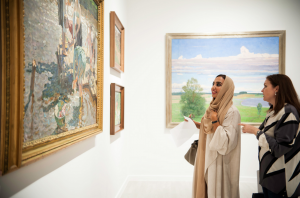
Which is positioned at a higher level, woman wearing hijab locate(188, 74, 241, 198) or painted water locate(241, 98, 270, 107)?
painted water locate(241, 98, 270, 107)

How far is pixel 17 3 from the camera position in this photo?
72 cm

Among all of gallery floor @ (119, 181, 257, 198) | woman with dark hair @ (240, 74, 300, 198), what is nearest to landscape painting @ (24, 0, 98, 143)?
woman with dark hair @ (240, 74, 300, 198)

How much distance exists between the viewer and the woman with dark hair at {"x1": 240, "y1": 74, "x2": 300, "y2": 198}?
142 centimetres

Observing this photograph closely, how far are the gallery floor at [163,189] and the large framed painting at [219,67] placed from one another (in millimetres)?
960

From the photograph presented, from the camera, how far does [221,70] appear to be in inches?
127

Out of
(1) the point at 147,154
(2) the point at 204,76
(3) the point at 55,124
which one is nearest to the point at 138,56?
(2) the point at 204,76

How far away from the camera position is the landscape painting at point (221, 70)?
3176mm

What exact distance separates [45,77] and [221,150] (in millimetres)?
1525

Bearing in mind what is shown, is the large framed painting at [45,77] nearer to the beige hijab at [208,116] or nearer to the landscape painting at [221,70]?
the beige hijab at [208,116]

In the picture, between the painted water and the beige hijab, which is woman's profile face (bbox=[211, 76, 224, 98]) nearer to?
the beige hijab

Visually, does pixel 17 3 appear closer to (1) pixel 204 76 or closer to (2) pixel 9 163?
(2) pixel 9 163

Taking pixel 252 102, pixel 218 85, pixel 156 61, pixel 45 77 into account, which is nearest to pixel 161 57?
pixel 156 61

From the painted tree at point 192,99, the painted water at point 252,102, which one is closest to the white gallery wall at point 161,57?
the painted tree at point 192,99

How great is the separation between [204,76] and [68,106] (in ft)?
8.39
